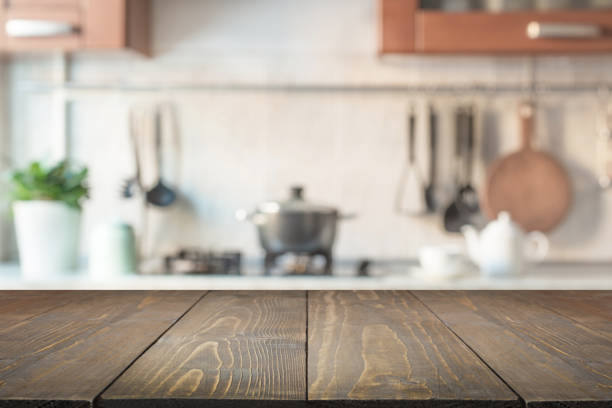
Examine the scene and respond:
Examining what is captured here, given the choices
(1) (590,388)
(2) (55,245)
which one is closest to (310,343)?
(1) (590,388)

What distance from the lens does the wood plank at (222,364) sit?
1.35 ft

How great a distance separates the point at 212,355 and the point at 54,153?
2086mm

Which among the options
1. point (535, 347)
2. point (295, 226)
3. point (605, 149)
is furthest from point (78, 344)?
point (605, 149)

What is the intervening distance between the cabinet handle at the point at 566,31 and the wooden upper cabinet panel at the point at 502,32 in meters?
0.02

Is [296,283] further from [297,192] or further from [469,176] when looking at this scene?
[469,176]

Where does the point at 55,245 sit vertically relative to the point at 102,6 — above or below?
below

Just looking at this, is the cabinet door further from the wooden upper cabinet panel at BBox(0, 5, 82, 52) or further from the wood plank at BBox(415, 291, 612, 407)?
the wood plank at BBox(415, 291, 612, 407)

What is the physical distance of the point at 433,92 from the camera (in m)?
2.37

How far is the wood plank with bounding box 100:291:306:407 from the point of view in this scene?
41cm

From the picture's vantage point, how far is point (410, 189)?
236 centimetres

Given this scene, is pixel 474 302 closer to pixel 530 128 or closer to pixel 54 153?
pixel 530 128

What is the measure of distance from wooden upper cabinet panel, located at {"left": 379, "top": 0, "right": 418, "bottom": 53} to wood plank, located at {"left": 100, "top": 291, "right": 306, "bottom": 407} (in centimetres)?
152

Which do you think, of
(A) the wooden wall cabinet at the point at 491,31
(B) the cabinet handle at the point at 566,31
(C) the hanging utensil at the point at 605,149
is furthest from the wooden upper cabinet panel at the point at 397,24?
(C) the hanging utensil at the point at 605,149

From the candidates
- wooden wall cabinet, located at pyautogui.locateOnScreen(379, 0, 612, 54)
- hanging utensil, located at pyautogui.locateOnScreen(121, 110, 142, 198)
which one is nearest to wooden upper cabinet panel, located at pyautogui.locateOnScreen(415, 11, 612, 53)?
wooden wall cabinet, located at pyautogui.locateOnScreen(379, 0, 612, 54)
